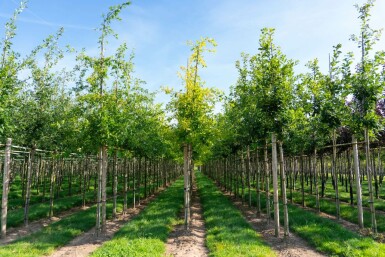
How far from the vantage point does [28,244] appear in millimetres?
10516

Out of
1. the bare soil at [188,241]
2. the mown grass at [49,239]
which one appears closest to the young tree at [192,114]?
the bare soil at [188,241]

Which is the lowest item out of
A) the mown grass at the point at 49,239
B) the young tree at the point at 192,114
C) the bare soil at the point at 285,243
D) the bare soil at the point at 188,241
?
the bare soil at the point at 188,241

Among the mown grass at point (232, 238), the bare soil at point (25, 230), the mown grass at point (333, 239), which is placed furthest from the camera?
the bare soil at point (25, 230)

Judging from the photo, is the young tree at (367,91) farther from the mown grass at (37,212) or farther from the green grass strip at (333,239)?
the mown grass at (37,212)

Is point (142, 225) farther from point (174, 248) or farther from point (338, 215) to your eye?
point (338, 215)

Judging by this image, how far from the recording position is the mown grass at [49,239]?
9711 mm

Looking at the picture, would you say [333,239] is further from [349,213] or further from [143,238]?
[143,238]

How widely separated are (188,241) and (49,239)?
16.3ft

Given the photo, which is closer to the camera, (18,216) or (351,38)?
(351,38)

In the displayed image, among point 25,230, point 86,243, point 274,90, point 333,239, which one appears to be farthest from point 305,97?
point 25,230

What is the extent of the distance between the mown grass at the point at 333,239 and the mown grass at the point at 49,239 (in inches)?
343

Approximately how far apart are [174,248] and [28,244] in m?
4.88

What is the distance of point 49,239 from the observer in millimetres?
11195

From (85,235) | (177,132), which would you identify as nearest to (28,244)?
(85,235)
